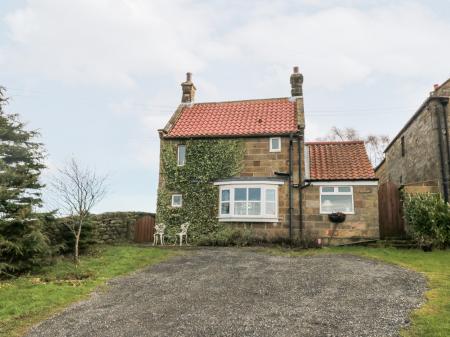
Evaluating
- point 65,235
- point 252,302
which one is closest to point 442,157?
point 252,302

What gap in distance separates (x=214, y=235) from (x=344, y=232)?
692cm

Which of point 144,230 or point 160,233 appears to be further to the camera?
point 144,230

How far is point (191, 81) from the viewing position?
2530 cm

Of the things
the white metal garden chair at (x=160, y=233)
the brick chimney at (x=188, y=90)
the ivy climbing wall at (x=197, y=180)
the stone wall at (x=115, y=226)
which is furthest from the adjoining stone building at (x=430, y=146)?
the stone wall at (x=115, y=226)

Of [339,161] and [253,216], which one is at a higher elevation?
[339,161]

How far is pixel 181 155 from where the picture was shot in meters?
21.8

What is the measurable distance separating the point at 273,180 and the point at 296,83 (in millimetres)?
7518

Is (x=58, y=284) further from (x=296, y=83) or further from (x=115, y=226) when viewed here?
(x=296, y=83)

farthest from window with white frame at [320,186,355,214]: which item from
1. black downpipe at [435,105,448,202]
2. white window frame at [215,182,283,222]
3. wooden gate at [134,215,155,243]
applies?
wooden gate at [134,215,155,243]

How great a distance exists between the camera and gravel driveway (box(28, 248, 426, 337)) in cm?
736

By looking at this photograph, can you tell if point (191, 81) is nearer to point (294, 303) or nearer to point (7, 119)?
point (7, 119)

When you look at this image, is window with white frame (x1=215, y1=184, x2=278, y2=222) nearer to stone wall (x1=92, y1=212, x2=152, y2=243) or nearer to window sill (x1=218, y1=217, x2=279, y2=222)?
Answer: window sill (x1=218, y1=217, x2=279, y2=222)

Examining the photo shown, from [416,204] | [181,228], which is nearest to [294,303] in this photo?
[416,204]

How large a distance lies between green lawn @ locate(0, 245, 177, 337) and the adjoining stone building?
14180mm
